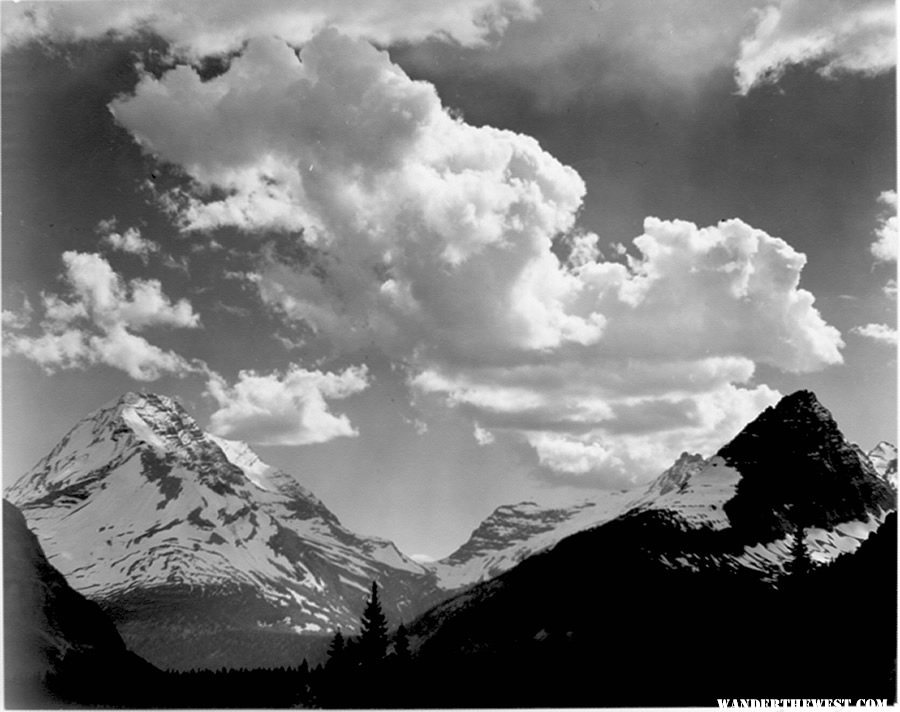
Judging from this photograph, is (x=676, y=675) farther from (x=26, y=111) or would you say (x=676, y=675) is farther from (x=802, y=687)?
(x=26, y=111)

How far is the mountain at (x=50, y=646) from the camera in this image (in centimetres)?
8388

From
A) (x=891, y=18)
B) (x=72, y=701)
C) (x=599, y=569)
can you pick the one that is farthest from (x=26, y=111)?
(x=599, y=569)

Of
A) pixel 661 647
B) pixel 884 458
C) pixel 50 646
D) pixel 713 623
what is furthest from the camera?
pixel 713 623

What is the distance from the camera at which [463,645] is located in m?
179

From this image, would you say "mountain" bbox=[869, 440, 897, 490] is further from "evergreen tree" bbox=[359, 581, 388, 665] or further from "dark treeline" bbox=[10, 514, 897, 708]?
"evergreen tree" bbox=[359, 581, 388, 665]

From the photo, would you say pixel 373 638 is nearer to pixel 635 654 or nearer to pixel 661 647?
pixel 635 654

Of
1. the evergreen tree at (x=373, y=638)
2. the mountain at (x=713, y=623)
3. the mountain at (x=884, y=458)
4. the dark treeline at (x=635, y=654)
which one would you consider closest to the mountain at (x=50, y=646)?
the dark treeline at (x=635, y=654)

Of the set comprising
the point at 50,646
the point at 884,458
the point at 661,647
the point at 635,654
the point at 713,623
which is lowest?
the point at 635,654

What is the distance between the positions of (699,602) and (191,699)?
8705 cm

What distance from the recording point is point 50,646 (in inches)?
4082

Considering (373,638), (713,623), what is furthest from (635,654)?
(373,638)

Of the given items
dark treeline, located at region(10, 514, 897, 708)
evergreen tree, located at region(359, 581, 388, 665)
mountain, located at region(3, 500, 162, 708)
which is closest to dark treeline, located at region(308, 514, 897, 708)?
dark treeline, located at region(10, 514, 897, 708)

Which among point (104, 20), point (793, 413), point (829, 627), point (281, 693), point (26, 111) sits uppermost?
point (104, 20)

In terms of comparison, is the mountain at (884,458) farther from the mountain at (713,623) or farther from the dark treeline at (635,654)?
the dark treeline at (635,654)
